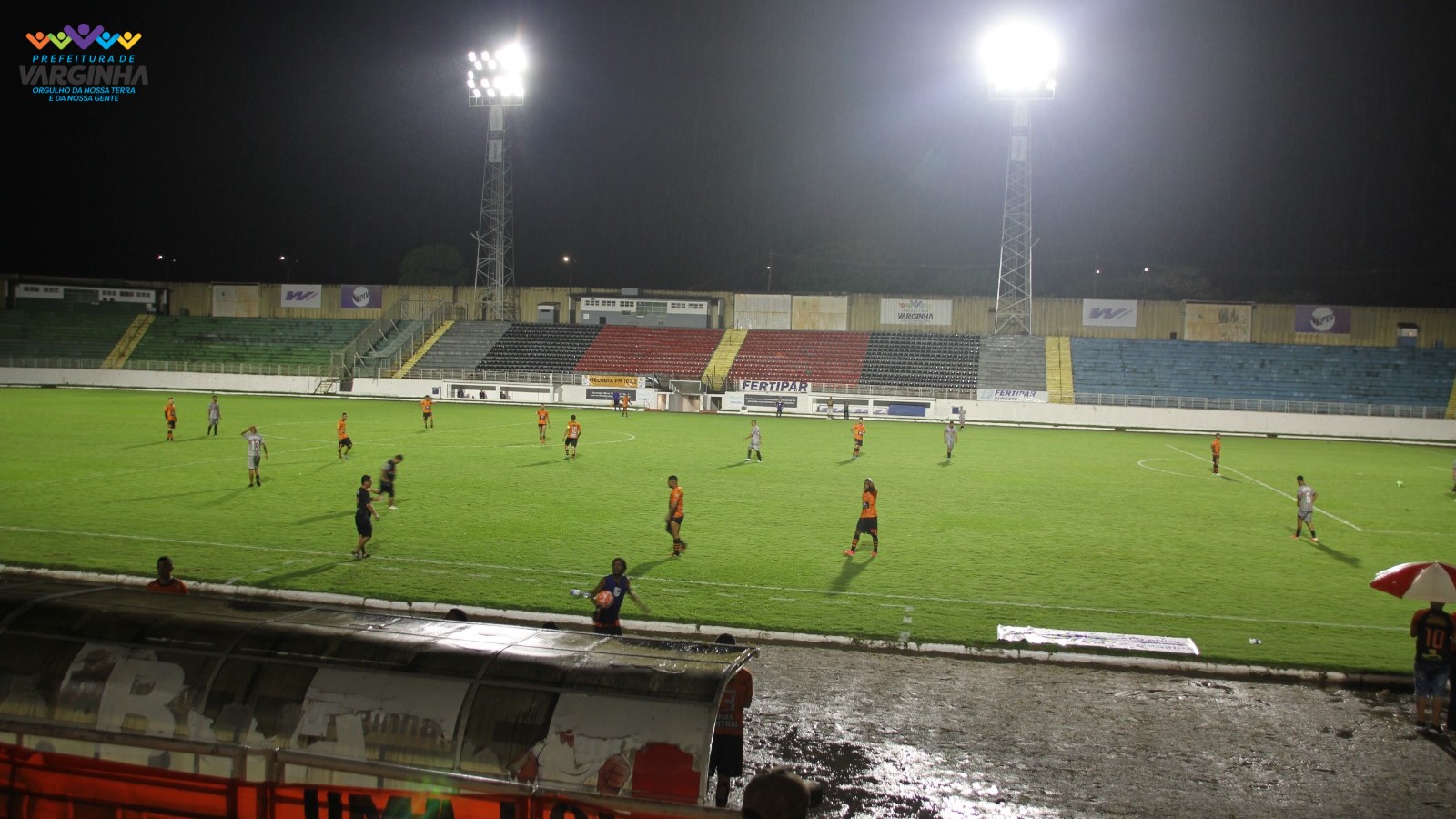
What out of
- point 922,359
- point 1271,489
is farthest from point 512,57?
point 1271,489

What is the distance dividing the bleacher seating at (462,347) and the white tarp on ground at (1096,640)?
57.9m

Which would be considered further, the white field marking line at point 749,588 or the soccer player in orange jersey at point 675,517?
the soccer player in orange jersey at point 675,517

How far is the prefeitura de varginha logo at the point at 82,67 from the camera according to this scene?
4934cm

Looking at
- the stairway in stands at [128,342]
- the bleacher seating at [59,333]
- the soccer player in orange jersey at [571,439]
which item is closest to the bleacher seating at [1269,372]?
the soccer player in orange jersey at [571,439]

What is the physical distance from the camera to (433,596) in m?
12.2

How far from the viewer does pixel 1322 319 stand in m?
63.0

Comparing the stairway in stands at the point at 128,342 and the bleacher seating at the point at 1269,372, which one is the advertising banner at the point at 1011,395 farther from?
the stairway in stands at the point at 128,342

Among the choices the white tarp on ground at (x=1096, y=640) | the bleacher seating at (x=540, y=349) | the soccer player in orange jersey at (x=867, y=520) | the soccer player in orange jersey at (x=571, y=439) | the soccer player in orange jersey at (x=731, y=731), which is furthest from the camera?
the bleacher seating at (x=540, y=349)

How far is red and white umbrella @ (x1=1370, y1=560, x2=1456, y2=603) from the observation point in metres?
8.76

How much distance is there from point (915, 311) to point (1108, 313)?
47.4 feet

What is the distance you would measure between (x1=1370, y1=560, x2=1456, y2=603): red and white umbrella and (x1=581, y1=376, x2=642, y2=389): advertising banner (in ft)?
164

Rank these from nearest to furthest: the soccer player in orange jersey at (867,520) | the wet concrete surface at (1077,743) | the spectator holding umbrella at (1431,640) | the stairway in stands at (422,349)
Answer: the wet concrete surface at (1077,743), the spectator holding umbrella at (1431,640), the soccer player in orange jersey at (867,520), the stairway in stands at (422,349)

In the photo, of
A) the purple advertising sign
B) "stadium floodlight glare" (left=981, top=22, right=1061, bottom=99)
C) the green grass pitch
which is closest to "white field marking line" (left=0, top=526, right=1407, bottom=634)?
the green grass pitch

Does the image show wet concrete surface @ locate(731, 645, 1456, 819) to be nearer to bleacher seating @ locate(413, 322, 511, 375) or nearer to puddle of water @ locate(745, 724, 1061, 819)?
puddle of water @ locate(745, 724, 1061, 819)
